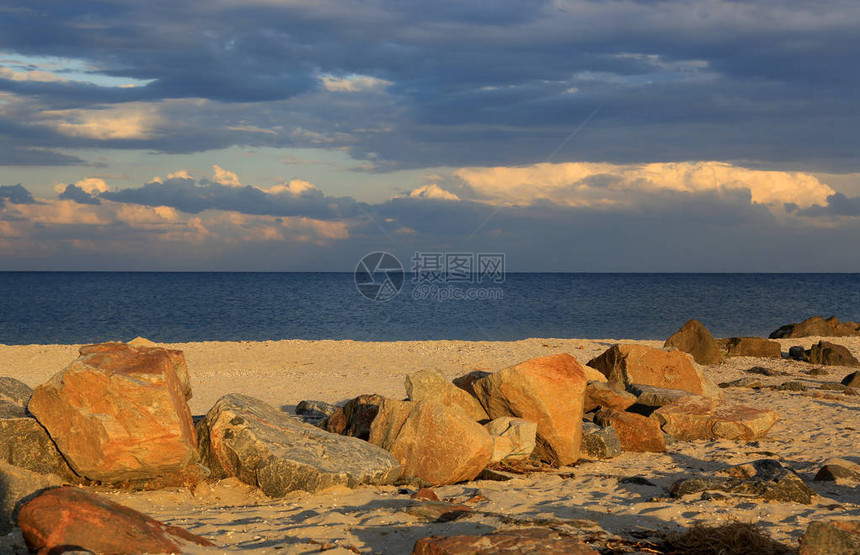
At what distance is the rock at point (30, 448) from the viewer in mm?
7504

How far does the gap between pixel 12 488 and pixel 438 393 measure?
18.2 feet

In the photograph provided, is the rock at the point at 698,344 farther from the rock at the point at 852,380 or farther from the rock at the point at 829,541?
the rock at the point at 829,541

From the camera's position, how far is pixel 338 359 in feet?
68.8

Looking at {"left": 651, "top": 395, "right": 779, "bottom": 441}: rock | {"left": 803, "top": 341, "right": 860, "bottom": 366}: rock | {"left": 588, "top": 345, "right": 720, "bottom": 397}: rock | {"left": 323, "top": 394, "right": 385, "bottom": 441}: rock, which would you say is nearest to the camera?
{"left": 323, "top": 394, "right": 385, "bottom": 441}: rock

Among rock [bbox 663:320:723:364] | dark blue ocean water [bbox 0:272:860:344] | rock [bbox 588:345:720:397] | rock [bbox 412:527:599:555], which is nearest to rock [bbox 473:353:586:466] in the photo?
rock [bbox 588:345:720:397]

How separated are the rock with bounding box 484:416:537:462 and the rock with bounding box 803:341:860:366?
1470 centimetres

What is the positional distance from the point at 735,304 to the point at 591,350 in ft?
165

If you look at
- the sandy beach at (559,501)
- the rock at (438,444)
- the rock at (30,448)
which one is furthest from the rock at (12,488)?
the rock at (438,444)

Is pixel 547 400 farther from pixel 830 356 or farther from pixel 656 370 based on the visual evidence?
pixel 830 356

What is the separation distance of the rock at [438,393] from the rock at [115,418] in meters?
3.26

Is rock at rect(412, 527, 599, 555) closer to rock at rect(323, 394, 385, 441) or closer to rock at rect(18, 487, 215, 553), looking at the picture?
rock at rect(18, 487, 215, 553)

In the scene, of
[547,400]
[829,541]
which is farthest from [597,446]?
[829,541]

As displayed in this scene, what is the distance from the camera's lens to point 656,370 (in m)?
13.9

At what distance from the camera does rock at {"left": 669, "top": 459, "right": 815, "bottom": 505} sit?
7316 mm
